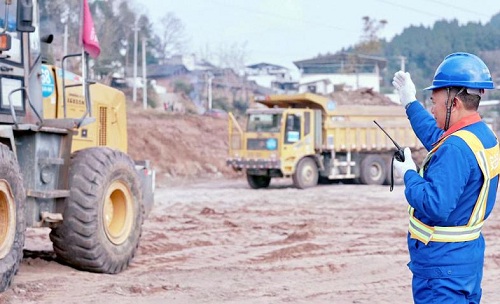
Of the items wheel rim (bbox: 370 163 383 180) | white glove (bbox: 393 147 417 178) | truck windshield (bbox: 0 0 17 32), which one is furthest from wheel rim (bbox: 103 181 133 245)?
wheel rim (bbox: 370 163 383 180)

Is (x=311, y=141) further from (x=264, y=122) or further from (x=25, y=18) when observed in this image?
(x=25, y=18)

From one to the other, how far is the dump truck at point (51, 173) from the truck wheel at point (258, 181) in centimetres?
1410

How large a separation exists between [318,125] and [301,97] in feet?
2.90

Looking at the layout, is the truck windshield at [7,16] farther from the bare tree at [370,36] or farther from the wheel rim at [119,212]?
the bare tree at [370,36]

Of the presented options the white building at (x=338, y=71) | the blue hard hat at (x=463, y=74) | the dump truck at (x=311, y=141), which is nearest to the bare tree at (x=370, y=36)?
the white building at (x=338, y=71)

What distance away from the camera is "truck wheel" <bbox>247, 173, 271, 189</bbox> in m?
23.6

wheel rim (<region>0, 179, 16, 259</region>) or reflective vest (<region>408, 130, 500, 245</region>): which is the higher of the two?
reflective vest (<region>408, 130, 500, 245</region>)

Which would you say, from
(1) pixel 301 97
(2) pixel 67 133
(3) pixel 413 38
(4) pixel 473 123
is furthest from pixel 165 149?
(3) pixel 413 38

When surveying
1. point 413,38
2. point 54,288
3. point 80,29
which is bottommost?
point 54,288

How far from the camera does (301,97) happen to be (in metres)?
23.8

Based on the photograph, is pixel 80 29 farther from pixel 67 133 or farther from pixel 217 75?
pixel 217 75

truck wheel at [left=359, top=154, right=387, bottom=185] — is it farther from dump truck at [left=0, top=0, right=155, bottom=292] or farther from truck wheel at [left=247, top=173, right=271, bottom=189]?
dump truck at [left=0, top=0, right=155, bottom=292]

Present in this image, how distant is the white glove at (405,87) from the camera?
192 inches

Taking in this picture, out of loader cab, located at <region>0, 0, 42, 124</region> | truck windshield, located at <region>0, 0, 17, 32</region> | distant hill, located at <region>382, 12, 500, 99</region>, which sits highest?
distant hill, located at <region>382, 12, 500, 99</region>
